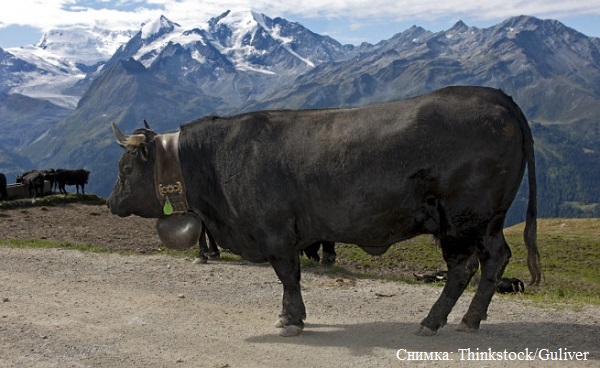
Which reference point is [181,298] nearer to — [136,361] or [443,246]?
[136,361]

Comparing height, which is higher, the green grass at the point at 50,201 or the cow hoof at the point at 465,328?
the cow hoof at the point at 465,328

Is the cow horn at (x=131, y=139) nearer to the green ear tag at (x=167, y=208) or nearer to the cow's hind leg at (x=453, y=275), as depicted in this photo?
the green ear tag at (x=167, y=208)

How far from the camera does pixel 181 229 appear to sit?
11430 millimetres

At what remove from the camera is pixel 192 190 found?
11.4 m

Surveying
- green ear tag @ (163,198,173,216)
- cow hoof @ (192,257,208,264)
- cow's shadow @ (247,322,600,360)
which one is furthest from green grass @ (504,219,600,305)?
green ear tag @ (163,198,173,216)

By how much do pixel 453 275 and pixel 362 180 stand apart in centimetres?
238

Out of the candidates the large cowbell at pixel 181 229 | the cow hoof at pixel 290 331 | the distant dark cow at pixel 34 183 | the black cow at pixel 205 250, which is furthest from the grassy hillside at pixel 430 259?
the large cowbell at pixel 181 229

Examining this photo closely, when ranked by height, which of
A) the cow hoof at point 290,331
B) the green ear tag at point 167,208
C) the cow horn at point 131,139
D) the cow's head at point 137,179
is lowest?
the cow hoof at point 290,331

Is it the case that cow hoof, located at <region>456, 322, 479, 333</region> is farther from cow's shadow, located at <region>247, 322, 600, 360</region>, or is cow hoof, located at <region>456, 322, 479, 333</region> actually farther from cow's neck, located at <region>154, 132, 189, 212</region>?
cow's neck, located at <region>154, 132, 189, 212</region>

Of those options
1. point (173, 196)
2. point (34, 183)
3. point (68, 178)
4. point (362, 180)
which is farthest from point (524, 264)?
point (68, 178)

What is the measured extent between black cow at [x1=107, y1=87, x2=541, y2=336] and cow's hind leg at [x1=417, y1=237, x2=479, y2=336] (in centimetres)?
2

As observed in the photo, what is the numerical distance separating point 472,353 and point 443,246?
1.88 metres

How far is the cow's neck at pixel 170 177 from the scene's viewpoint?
11.3m

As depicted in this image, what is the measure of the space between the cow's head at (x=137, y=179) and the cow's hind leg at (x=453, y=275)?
18.0 feet
